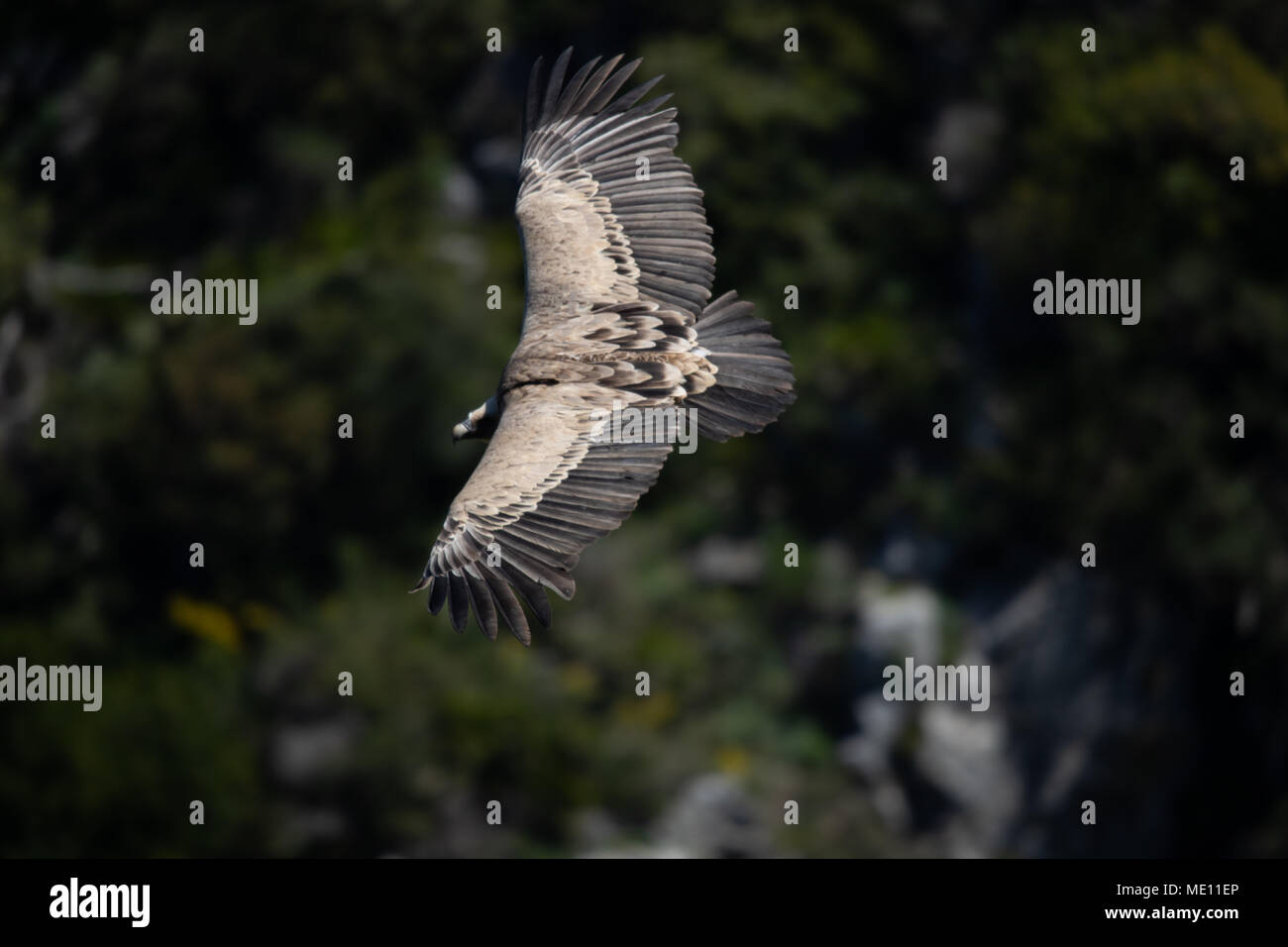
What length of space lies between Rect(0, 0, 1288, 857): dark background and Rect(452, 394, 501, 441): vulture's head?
43.6 ft

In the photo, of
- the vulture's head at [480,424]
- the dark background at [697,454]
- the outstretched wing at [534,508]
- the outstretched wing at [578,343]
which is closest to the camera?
the outstretched wing at [534,508]

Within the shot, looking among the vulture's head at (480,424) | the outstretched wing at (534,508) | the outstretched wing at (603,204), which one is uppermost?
the outstretched wing at (603,204)

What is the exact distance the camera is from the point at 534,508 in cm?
1036

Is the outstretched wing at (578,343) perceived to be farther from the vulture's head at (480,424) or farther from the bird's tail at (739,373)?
the vulture's head at (480,424)

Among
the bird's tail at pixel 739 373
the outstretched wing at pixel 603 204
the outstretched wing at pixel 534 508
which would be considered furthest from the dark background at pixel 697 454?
the outstretched wing at pixel 534 508

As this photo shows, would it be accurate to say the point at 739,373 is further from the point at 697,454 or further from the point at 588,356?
the point at 697,454

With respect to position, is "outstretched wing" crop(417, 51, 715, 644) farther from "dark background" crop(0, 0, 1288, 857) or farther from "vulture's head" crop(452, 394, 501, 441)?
"dark background" crop(0, 0, 1288, 857)

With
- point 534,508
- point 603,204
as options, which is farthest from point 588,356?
point 603,204

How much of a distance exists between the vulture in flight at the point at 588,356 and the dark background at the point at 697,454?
1332 cm

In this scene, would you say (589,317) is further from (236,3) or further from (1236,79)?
(236,3)

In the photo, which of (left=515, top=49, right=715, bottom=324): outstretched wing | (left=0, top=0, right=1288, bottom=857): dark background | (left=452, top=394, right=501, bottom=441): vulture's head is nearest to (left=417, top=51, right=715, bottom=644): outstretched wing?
(left=515, top=49, right=715, bottom=324): outstretched wing

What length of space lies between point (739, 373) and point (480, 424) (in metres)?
1.55

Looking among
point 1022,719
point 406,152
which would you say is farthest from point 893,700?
point 406,152

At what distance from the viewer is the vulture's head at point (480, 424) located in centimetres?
1152
